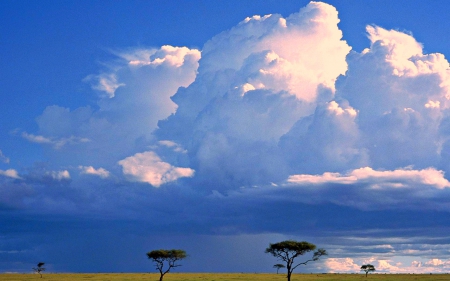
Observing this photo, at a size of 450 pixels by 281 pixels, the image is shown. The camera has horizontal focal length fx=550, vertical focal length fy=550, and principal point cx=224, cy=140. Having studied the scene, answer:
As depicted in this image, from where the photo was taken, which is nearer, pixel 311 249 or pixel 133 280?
pixel 311 249

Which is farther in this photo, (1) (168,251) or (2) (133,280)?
(2) (133,280)

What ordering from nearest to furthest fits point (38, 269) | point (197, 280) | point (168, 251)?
point (168, 251) → point (197, 280) → point (38, 269)

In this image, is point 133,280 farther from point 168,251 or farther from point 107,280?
point 168,251

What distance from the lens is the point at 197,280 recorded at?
463 ft

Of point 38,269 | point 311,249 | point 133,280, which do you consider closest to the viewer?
point 311,249

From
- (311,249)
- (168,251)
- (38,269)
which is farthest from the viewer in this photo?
(38,269)

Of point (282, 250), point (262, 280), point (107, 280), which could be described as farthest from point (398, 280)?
point (107, 280)

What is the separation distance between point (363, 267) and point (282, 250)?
7829 centimetres

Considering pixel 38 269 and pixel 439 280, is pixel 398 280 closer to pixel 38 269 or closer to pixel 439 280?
pixel 439 280

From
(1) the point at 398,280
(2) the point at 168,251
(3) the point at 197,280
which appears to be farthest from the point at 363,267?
(2) the point at 168,251

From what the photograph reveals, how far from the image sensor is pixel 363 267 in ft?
609

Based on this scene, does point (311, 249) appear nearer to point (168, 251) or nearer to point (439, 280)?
point (168, 251)

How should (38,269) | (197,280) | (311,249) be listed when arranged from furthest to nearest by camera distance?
(38,269), (197,280), (311,249)

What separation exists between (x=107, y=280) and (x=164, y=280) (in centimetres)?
1502
